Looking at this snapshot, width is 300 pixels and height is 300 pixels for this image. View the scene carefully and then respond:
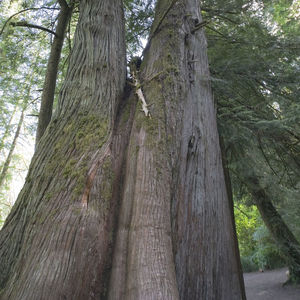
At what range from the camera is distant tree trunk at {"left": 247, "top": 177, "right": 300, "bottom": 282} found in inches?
208

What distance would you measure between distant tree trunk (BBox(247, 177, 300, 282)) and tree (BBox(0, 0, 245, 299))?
2860mm

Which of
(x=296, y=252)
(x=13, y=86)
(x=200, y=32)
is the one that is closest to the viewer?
(x=200, y=32)

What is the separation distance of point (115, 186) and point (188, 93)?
1.48m

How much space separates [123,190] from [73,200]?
18.6 inches

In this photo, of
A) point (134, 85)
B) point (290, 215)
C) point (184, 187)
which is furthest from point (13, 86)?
point (290, 215)

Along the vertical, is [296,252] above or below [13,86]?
below

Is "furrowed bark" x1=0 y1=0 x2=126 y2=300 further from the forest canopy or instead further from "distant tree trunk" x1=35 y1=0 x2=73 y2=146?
"distant tree trunk" x1=35 y1=0 x2=73 y2=146

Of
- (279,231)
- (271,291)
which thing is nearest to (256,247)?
(271,291)

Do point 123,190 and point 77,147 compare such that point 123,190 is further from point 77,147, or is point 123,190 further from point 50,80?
point 50,80

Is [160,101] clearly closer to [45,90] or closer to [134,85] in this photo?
[134,85]

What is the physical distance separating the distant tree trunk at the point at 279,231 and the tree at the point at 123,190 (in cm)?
286

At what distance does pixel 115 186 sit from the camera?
7.60 ft

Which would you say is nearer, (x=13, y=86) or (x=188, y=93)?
(x=188, y=93)

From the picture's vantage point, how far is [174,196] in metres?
2.44
